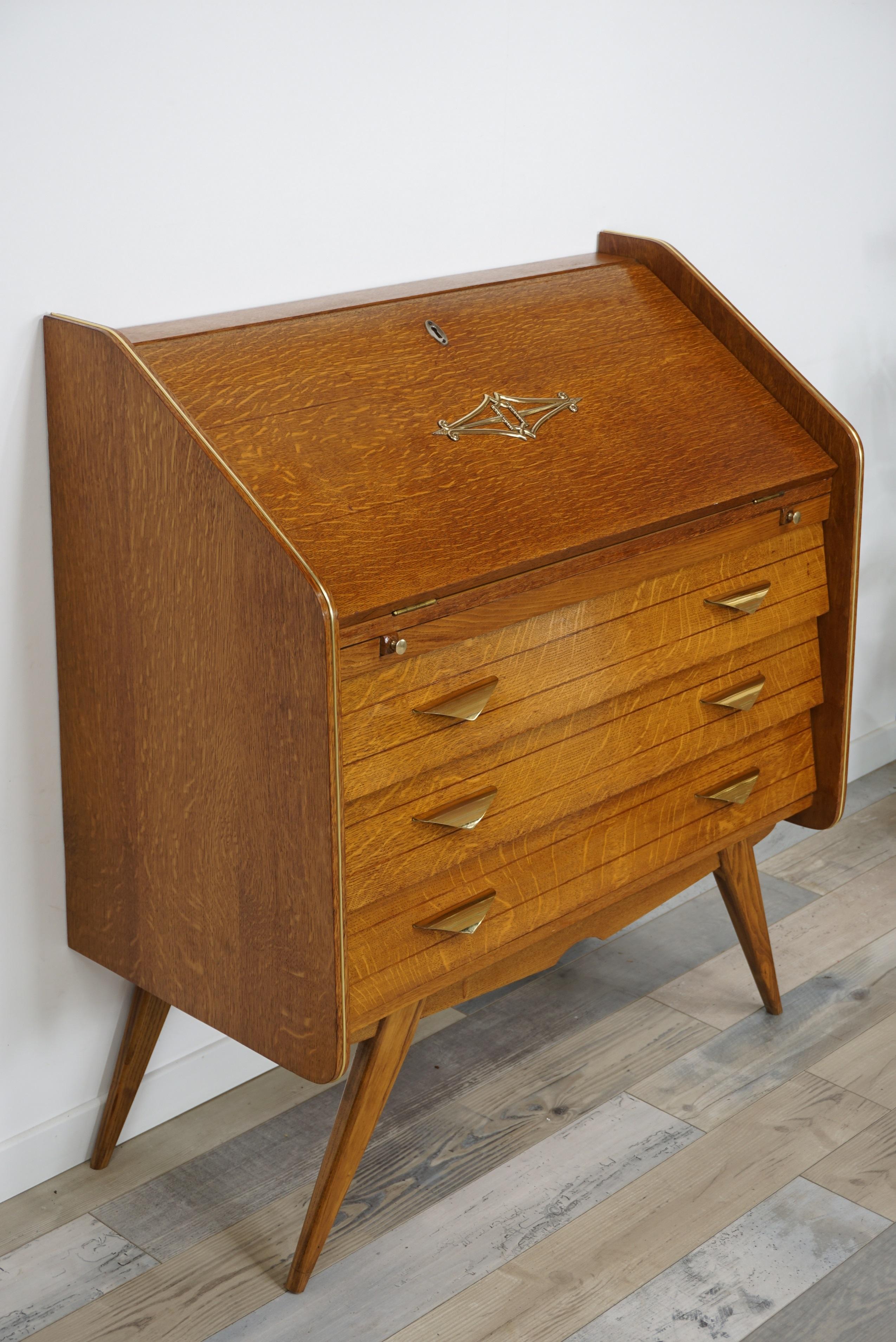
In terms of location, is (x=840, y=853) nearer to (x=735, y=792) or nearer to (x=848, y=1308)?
(x=735, y=792)

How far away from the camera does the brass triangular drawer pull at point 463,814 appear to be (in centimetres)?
140

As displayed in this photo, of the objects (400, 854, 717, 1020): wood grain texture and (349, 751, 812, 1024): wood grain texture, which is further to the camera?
(400, 854, 717, 1020): wood grain texture

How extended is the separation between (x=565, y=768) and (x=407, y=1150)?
0.59m

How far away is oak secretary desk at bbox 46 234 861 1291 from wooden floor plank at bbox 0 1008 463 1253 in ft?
0.20

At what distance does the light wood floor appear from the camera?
4.97ft

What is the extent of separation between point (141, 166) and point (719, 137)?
43.1 inches

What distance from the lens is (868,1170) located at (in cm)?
173

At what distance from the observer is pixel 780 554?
1.73 metres

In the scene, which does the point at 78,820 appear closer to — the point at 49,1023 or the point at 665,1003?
the point at 49,1023

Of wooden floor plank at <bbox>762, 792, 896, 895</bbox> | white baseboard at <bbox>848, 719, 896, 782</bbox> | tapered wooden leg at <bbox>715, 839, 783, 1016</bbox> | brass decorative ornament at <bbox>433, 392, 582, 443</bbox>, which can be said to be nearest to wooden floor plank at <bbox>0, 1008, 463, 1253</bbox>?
tapered wooden leg at <bbox>715, 839, 783, 1016</bbox>

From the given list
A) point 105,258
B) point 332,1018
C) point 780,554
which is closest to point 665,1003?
point 780,554

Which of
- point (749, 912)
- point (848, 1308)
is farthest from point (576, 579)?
point (848, 1308)

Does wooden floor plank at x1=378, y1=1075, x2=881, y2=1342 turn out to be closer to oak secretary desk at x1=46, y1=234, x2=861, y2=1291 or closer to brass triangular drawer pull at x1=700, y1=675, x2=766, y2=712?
oak secretary desk at x1=46, y1=234, x2=861, y2=1291

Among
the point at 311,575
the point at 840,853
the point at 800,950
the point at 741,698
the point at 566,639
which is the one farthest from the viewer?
the point at 840,853
